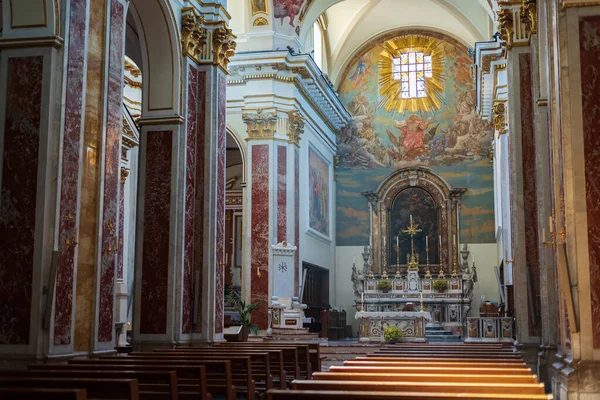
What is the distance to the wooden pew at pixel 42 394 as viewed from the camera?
4246 mm

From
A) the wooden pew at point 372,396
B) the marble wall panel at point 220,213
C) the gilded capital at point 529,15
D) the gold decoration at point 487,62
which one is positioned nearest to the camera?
the wooden pew at point 372,396

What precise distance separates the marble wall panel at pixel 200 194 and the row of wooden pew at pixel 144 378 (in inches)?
148

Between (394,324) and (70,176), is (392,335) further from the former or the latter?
(70,176)

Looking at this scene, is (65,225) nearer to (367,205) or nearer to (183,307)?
(183,307)

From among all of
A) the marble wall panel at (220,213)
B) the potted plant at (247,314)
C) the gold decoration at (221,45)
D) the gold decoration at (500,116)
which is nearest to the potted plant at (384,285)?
the potted plant at (247,314)

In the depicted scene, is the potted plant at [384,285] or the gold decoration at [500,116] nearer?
the gold decoration at [500,116]

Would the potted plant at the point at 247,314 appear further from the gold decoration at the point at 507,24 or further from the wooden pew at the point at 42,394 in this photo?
the wooden pew at the point at 42,394


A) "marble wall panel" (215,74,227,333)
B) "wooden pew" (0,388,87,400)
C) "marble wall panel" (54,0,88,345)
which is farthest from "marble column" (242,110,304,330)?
"wooden pew" (0,388,87,400)

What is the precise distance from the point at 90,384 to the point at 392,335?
51.3ft

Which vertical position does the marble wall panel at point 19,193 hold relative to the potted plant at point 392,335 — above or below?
above

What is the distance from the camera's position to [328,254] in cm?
2723

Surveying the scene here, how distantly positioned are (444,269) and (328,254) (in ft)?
13.3

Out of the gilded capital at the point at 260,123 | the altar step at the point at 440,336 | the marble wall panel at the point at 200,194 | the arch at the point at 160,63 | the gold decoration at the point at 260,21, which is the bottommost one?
the altar step at the point at 440,336

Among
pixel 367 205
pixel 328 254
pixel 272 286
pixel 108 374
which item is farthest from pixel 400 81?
pixel 108 374
